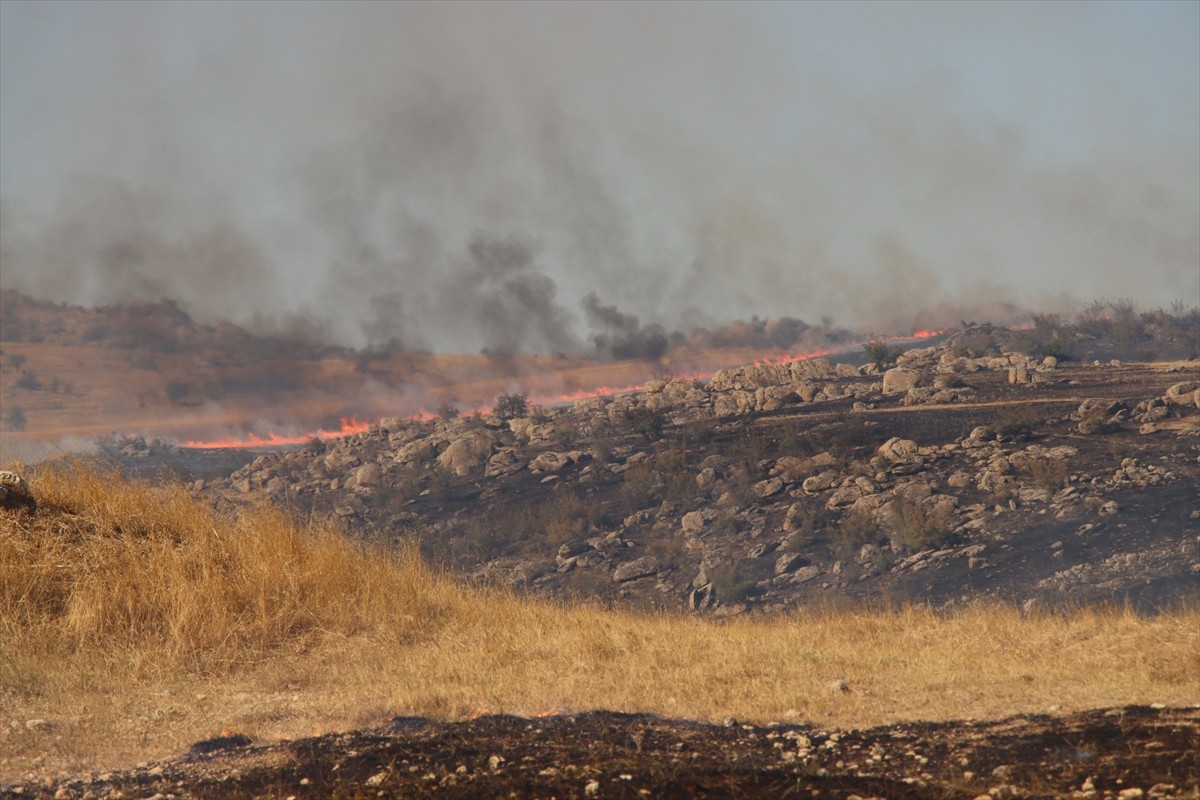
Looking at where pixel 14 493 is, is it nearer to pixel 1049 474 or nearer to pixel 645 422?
pixel 1049 474

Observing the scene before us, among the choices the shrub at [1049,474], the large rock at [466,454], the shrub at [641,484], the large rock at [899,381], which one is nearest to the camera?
the shrub at [1049,474]

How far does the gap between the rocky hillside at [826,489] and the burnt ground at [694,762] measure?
11336 mm

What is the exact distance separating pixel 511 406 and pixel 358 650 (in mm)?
42356

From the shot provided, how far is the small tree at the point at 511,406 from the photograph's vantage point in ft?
160

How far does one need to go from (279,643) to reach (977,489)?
24340 millimetres

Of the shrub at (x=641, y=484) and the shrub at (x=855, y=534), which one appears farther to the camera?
the shrub at (x=641, y=484)

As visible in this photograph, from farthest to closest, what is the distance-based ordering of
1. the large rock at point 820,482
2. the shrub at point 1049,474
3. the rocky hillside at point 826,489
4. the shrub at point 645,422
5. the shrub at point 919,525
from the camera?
the shrub at point 645,422, the large rock at point 820,482, the shrub at point 1049,474, the shrub at point 919,525, the rocky hillside at point 826,489

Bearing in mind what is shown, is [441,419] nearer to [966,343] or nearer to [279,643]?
[966,343]

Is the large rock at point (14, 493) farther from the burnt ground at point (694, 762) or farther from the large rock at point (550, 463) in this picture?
the large rock at point (550, 463)

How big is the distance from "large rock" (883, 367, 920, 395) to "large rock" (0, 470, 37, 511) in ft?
117

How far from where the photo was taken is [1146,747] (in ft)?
15.6

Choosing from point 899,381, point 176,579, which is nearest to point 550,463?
point 899,381

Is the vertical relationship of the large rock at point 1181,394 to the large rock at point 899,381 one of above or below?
below

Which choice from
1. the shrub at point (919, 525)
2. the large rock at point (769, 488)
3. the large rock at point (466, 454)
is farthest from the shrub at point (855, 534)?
the large rock at point (466, 454)
